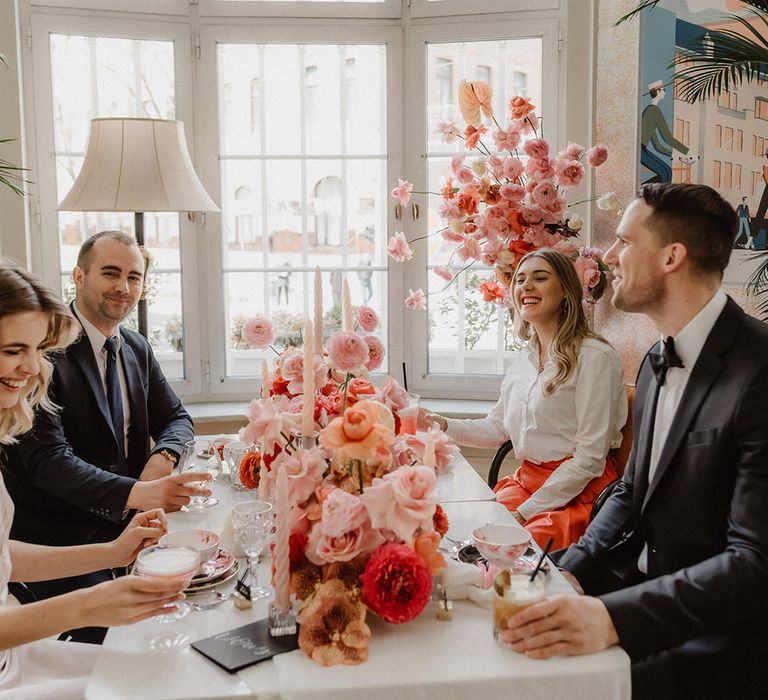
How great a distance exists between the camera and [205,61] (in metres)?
3.47

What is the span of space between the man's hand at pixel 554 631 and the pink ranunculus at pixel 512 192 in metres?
1.87

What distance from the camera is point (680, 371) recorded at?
1718mm

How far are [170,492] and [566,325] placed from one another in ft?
4.44

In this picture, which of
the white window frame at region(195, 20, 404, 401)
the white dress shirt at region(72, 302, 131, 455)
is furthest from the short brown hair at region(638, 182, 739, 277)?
the white window frame at region(195, 20, 404, 401)

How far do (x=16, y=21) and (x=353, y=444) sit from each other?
9.73 feet

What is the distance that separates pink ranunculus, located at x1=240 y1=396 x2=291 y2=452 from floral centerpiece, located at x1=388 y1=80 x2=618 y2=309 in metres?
1.34

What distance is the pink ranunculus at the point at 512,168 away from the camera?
111 inches

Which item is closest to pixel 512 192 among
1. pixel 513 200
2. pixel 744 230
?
pixel 513 200

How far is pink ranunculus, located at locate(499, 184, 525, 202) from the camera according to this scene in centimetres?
282

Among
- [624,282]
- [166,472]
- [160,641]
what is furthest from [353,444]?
[166,472]

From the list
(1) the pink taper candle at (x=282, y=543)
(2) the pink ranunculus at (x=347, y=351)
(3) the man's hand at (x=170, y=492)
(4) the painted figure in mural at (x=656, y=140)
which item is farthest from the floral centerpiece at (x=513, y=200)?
(1) the pink taper candle at (x=282, y=543)

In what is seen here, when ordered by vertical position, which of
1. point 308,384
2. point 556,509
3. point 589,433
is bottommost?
point 556,509

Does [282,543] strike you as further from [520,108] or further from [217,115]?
[217,115]

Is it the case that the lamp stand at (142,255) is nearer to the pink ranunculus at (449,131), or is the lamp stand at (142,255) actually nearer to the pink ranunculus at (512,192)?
the pink ranunculus at (449,131)
